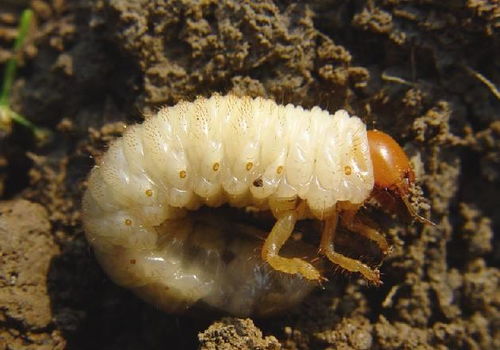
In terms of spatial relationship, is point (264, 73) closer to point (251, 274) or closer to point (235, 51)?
point (235, 51)

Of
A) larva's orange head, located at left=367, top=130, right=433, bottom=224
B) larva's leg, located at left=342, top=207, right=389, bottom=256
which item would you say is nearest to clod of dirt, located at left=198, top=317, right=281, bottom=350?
larva's leg, located at left=342, top=207, right=389, bottom=256

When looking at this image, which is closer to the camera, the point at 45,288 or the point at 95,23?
the point at 45,288

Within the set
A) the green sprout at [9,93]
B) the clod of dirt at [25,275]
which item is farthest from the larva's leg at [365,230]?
the green sprout at [9,93]

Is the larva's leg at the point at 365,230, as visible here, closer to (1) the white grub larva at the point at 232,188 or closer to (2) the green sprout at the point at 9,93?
(1) the white grub larva at the point at 232,188

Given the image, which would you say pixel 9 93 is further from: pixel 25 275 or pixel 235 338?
pixel 235 338

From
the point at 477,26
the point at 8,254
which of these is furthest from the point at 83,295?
the point at 477,26

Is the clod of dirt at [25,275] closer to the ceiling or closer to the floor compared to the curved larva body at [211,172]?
closer to the floor
